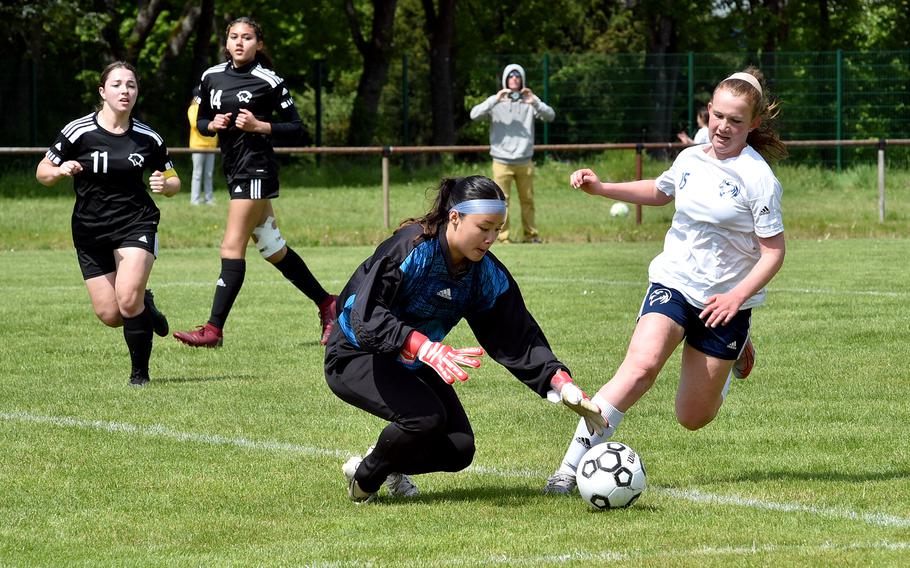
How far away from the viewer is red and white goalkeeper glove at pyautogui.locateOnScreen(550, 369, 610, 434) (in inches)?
208

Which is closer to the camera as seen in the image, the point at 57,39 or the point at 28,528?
the point at 28,528

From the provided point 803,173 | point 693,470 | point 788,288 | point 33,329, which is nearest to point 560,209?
point 803,173

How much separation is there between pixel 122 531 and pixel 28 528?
1.15ft

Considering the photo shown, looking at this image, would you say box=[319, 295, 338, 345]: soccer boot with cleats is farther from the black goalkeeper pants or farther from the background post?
the background post

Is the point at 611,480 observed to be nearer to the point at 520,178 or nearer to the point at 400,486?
the point at 400,486

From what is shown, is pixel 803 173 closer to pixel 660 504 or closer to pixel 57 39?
pixel 57 39

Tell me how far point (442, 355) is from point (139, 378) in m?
4.09

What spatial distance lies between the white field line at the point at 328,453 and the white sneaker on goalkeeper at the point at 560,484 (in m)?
0.32

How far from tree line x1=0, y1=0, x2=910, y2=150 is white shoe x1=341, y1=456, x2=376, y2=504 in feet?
Answer: 81.2

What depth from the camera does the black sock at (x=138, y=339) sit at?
8.61m

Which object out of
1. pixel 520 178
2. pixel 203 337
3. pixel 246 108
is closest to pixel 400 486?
pixel 203 337

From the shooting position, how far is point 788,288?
A: 13.5 meters

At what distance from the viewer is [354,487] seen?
5.66 metres

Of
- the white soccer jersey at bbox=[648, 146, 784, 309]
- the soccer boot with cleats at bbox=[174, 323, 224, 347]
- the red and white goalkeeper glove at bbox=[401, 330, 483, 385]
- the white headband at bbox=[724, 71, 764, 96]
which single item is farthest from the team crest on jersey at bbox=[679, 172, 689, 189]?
the soccer boot with cleats at bbox=[174, 323, 224, 347]
